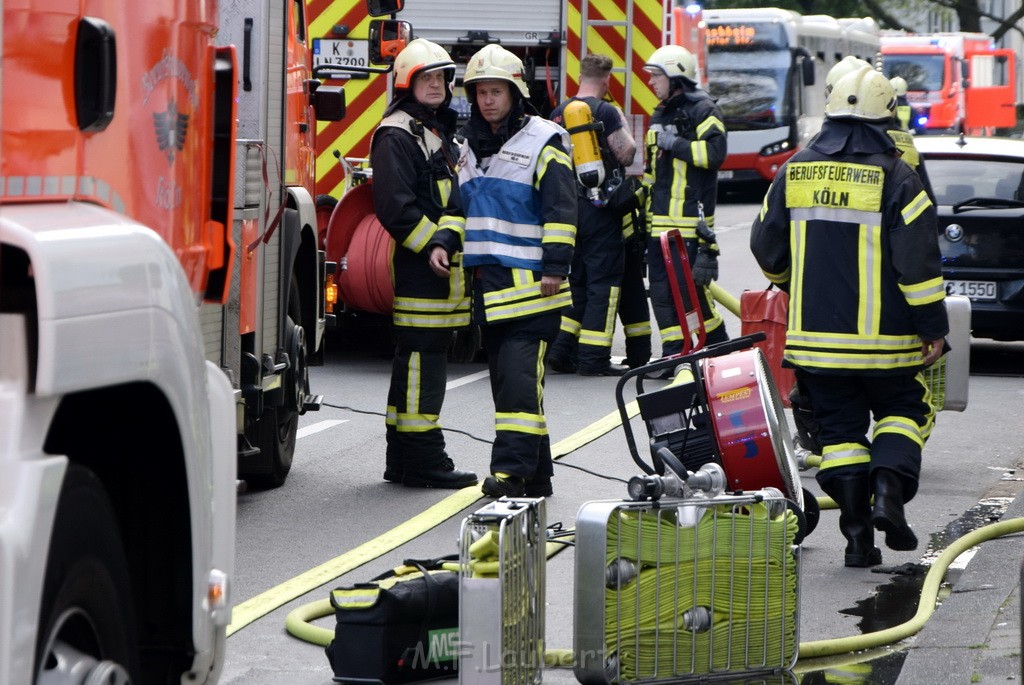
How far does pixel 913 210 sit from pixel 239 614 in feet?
9.10

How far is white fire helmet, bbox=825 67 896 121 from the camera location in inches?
257

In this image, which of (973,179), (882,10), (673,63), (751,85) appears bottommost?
(751,85)

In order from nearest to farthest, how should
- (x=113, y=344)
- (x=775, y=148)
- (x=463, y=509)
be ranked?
(x=113, y=344)
(x=463, y=509)
(x=775, y=148)

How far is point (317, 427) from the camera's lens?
9.80m

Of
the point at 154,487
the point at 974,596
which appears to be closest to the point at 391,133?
the point at 974,596

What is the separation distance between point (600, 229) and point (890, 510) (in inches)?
215

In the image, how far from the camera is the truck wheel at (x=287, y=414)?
25.8 ft

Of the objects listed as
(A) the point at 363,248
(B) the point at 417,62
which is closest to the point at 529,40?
(A) the point at 363,248

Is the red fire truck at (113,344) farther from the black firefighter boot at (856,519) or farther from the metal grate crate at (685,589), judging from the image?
the black firefighter boot at (856,519)

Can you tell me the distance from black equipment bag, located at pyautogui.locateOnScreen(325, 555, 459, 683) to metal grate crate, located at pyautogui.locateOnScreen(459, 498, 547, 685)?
0.41m

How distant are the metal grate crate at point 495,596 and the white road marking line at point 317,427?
5.13 m

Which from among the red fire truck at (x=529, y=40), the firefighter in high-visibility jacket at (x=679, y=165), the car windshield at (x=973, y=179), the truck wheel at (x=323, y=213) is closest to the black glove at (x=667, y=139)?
the firefighter in high-visibility jacket at (x=679, y=165)

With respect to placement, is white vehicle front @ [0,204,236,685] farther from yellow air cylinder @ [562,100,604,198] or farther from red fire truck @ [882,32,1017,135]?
red fire truck @ [882,32,1017,135]

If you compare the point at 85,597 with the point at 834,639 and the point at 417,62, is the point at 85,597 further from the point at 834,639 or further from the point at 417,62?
the point at 417,62
